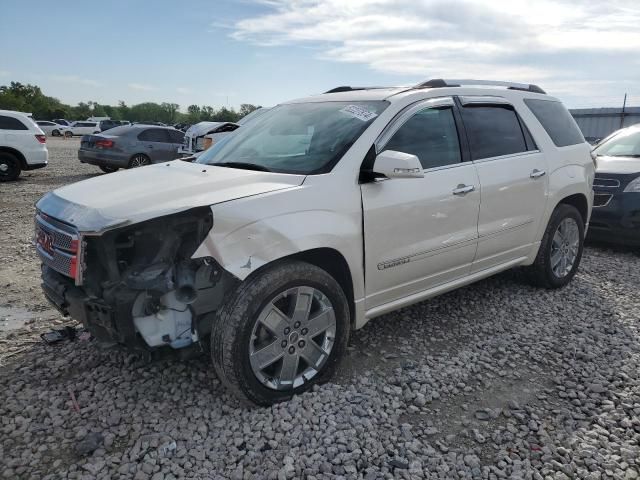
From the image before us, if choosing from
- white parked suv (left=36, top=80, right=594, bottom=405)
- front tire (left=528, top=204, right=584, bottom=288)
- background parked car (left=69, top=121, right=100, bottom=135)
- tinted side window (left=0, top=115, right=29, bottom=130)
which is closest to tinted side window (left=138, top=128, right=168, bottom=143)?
tinted side window (left=0, top=115, right=29, bottom=130)

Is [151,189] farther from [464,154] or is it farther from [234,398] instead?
[464,154]

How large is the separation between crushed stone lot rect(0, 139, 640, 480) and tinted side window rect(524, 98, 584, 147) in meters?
1.71

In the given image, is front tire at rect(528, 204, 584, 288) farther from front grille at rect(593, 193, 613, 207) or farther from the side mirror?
the side mirror

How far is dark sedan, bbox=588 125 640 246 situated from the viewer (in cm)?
668

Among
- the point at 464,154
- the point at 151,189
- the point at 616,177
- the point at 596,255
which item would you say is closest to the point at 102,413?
the point at 151,189

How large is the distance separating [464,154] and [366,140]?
1003 mm

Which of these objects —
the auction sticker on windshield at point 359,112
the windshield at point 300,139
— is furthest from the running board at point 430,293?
the auction sticker on windshield at point 359,112

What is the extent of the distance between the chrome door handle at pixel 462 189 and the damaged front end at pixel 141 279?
1.79m

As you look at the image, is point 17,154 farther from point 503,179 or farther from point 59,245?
point 503,179

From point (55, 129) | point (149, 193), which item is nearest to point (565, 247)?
point (149, 193)

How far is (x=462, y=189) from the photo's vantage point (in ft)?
12.7

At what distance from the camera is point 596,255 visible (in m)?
6.82

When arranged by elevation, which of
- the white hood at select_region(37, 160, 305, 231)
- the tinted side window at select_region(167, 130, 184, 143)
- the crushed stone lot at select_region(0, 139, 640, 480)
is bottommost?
the crushed stone lot at select_region(0, 139, 640, 480)

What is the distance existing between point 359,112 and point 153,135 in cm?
1229
